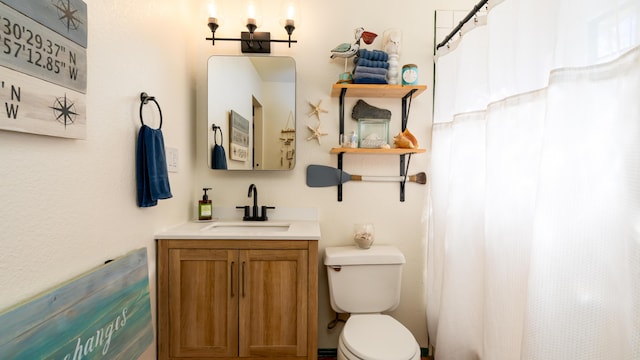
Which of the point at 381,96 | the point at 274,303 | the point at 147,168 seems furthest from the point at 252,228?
the point at 381,96

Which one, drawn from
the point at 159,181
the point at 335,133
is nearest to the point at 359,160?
the point at 335,133

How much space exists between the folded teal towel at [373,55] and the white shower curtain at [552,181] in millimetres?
470

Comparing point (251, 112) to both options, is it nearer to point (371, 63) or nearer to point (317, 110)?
point (317, 110)

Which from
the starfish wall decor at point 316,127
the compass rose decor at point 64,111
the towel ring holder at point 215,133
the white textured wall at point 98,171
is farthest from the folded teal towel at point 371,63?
the compass rose decor at point 64,111

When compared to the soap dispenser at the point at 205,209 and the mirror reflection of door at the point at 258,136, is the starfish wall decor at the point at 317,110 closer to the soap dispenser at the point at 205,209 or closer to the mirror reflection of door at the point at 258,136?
the mirror reflection of door at the point at 258,136

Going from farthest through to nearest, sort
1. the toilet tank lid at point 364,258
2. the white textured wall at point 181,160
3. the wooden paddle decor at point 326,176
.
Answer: the wooden paddle decor at point 326,176, the toilet tank lid at point 364,258, the white textured wall at point 181,160

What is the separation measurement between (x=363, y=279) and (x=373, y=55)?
1.37 metres

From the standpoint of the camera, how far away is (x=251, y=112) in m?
1.96

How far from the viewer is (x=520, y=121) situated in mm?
1160

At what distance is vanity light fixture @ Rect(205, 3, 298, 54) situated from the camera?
5.98ft

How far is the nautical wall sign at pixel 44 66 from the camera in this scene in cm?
75

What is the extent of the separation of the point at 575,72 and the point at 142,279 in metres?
1.79

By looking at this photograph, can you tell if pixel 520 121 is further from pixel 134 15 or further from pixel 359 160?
pixel 134 15

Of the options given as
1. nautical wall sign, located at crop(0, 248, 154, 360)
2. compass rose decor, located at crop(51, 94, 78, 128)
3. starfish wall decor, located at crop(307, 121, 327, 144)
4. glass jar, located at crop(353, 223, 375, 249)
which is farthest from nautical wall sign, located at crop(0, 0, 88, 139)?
glass jar, located at crop(353, 223, 375, 249)
